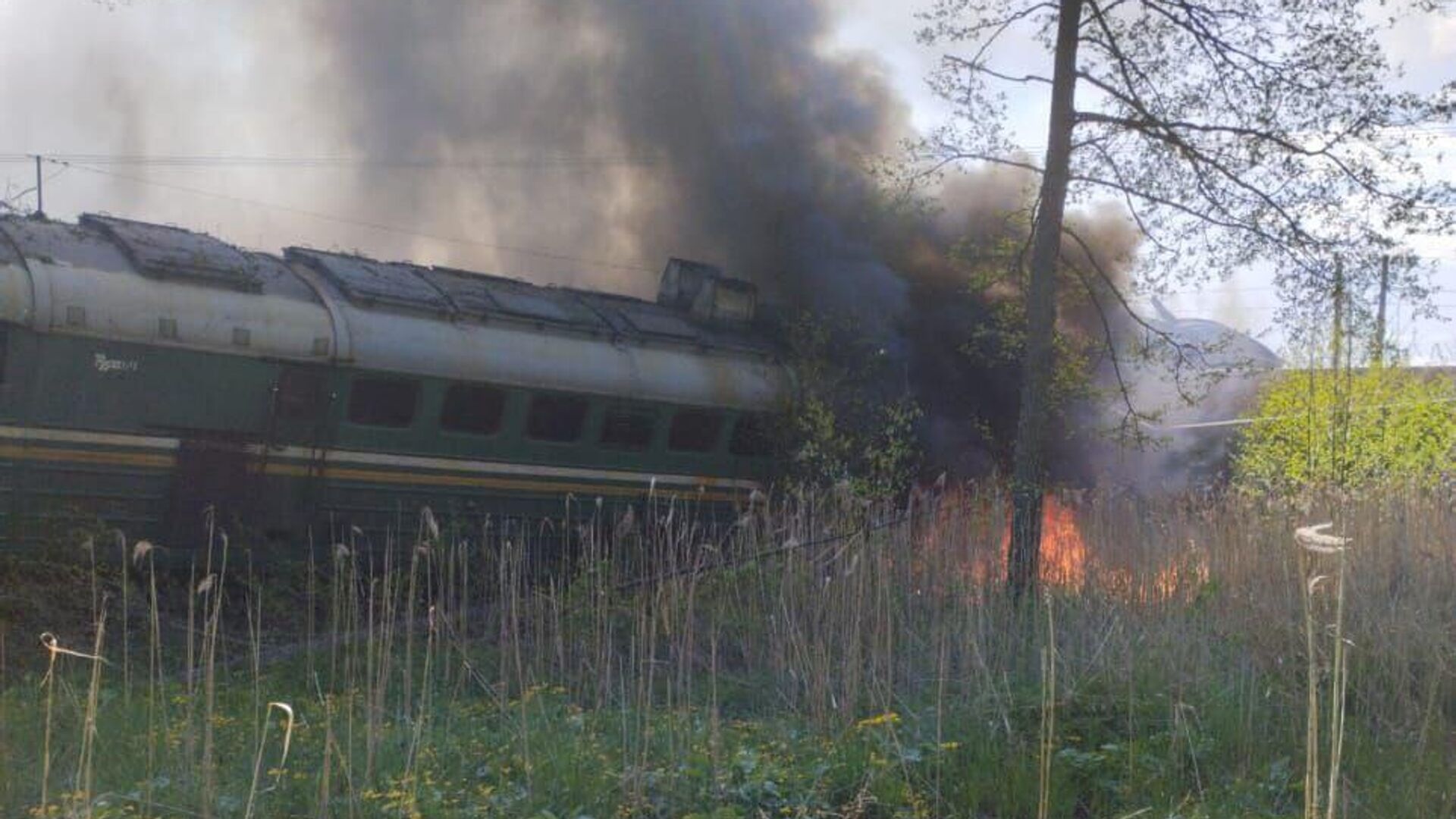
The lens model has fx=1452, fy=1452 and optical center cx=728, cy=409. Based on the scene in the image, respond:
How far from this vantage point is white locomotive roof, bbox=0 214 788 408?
38.8 feet

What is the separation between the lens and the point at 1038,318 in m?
11.1

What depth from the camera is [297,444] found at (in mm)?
12773

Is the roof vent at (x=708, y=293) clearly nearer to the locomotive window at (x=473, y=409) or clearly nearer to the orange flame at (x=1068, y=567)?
the locomotive window at (x=473, y=409)

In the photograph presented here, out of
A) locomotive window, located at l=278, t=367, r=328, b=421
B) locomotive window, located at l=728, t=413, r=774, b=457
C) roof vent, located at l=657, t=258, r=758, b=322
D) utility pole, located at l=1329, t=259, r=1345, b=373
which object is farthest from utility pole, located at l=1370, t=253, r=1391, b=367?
locomotive window, located at l=278, t=367, r=328, b=421

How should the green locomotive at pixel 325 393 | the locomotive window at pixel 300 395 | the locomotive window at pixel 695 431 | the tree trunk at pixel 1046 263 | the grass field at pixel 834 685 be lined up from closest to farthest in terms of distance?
the grass field at pixel 834 685 → the tree trunk at pixel 1046 263 → the green locomotive at pixel 325 393 → the locomotive window at pixel 300 395 → the locomotive window at pixel 695 431

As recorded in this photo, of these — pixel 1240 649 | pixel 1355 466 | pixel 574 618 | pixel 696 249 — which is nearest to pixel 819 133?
pixel 696 249

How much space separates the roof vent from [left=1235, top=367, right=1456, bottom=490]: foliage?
6013 mm

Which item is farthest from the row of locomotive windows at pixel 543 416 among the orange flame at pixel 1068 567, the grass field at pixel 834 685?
the orange flame at pixel 1068 567

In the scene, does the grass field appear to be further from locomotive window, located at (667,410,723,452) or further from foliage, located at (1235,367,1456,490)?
locomotive window, located at (667,410,723,452)

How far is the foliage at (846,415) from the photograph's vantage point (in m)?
15.0

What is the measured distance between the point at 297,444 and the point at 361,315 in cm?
141

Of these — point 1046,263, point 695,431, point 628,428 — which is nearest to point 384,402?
point 628,428

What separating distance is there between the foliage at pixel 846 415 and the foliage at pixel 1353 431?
3.50 meters

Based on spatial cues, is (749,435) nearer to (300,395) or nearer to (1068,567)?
(300,395)
